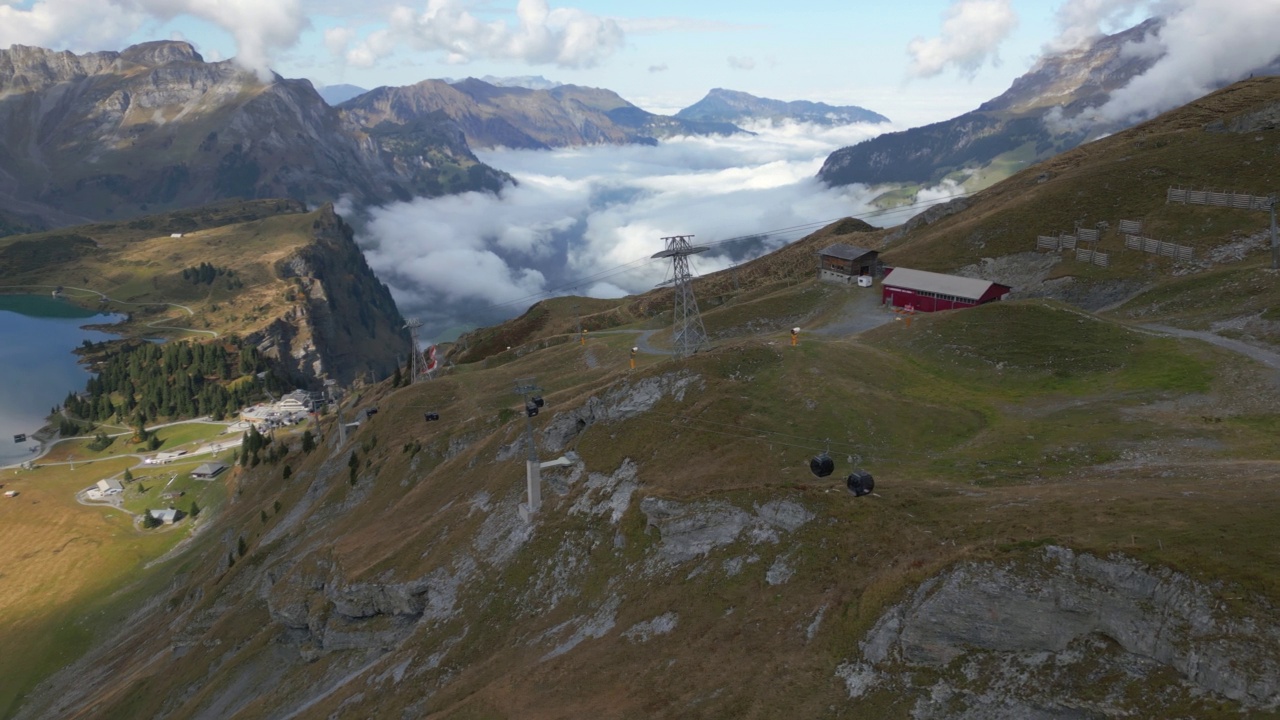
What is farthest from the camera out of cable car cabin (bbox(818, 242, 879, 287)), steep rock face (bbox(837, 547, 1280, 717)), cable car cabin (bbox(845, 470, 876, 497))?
cable car cabin (bbox(818, 242, 879, 287))

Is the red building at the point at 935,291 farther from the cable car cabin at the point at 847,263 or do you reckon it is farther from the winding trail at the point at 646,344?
the winding trail at the point at 646,344

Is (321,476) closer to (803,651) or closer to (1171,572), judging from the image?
(803,651)

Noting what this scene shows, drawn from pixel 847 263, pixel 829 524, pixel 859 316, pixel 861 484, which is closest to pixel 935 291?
pixel 859 316

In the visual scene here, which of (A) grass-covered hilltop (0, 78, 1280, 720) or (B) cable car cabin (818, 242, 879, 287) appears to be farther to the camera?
(B) cable car cabin (818, 242, 879, 287)

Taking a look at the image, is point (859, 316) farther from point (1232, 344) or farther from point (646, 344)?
point (1232, 344)

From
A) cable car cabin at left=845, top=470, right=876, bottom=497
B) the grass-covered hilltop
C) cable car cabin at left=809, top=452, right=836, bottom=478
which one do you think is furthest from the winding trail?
cable car cabin at left=845, top=470, right=876, bottom=497

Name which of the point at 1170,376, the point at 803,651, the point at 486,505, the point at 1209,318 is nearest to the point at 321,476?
the point at 486,505

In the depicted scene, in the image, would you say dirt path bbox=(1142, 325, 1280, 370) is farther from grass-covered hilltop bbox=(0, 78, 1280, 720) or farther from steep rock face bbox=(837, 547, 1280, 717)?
steep rock face bbox=(837, 547, 1280, 717)

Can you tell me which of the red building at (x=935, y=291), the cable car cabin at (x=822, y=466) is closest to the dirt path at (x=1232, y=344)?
the red building at (x=935, y=291)
